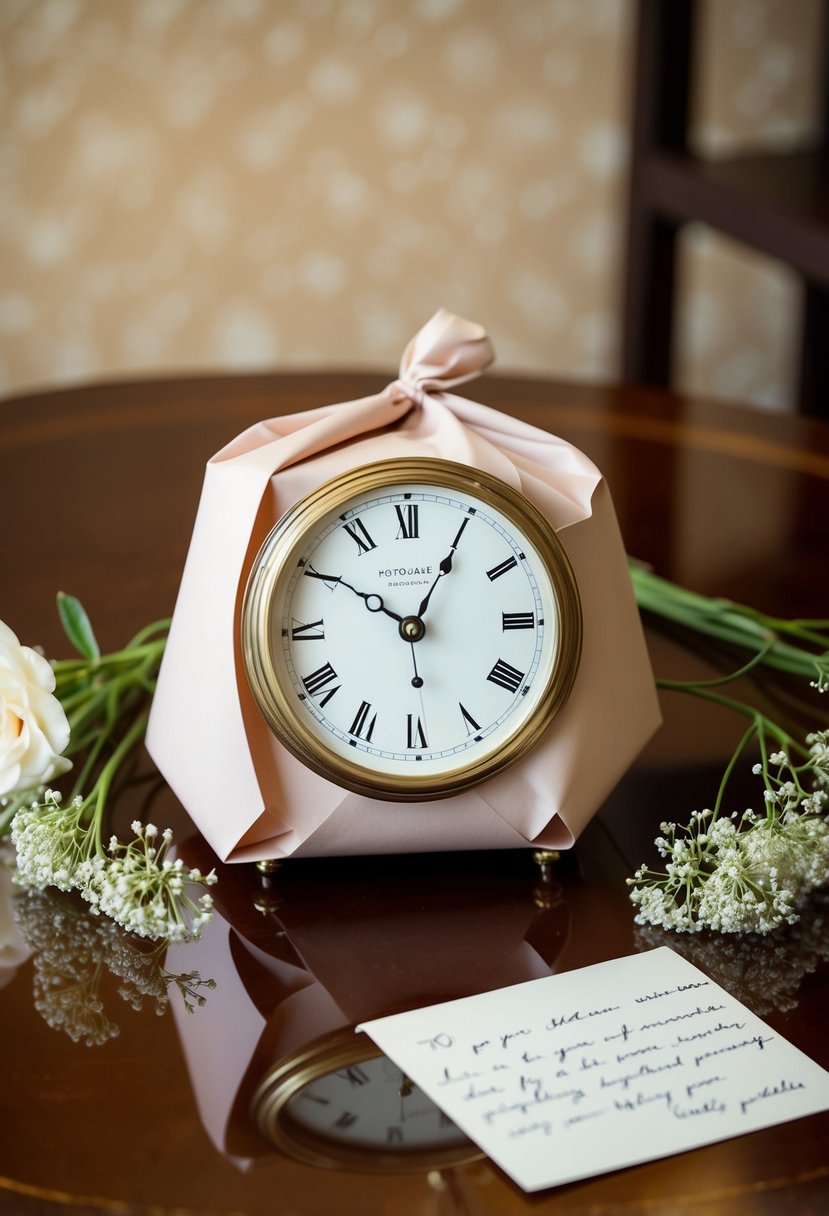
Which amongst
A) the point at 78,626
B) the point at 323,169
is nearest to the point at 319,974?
the point at 78,626

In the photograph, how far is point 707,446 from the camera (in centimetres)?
153

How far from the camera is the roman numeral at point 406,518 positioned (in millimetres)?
781

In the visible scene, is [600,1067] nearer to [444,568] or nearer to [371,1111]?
[371,1111]

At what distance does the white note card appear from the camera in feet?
2.04

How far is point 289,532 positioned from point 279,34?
1.99m

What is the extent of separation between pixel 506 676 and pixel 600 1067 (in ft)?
0.73

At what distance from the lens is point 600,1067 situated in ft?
2.20

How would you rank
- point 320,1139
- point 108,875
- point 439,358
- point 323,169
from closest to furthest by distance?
point 320,1139
point 108,875
point 439,358
point 323,169

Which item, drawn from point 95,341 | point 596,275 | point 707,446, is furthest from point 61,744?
point 596,275

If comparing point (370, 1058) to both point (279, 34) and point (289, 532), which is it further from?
point (279, 34)

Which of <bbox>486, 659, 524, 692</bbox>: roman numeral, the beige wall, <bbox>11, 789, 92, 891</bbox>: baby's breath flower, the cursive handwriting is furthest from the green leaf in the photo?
the beige wall

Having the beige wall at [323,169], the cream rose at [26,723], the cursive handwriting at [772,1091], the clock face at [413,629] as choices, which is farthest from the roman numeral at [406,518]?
the beige wall at [323,169]

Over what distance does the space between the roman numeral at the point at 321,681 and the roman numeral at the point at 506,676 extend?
9cm

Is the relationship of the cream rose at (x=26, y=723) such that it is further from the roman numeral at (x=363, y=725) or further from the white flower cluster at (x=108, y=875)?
the roman numeral at (x=363, y=725)
